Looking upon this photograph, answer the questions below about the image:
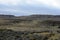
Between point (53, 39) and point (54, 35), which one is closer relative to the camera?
point (53, 39)

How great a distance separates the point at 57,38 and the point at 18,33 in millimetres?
4844

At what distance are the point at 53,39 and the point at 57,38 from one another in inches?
18.1

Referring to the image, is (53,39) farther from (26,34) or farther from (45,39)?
(26,34)

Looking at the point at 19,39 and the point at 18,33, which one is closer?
the point at 19,39

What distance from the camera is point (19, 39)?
21.6 metres

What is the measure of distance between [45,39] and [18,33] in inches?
141

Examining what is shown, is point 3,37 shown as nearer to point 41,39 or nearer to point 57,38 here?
point 41,39

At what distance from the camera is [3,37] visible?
74.9ft

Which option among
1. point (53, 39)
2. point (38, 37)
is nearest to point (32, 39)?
point (38, 37)

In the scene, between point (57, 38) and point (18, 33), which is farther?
point (18, 33)

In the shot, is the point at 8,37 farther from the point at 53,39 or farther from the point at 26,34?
the point at 53,39

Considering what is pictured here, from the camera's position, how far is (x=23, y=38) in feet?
71.5

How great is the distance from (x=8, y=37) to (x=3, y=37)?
28.6 inches

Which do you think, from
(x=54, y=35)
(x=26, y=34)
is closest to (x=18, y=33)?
(x=26, y=34)
